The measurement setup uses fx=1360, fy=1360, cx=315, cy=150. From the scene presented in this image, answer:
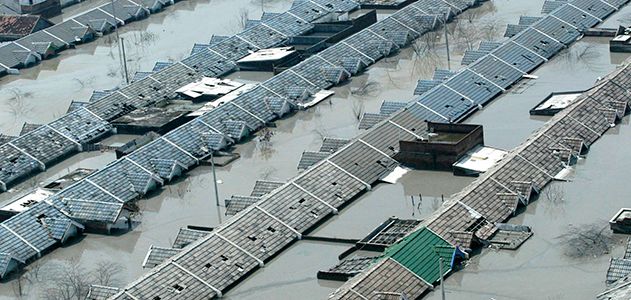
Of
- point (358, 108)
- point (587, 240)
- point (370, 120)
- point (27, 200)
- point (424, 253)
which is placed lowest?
point (358, 108)

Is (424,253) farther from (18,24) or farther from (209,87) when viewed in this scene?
(18,24)

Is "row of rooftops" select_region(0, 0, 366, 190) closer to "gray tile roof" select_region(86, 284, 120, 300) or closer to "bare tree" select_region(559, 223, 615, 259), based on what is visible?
"gray tile roof" select_region(86, 284, 120, 300)

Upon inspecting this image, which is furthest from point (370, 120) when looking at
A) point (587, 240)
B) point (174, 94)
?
point (587, 240)

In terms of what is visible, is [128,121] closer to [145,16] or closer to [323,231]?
[323,231]

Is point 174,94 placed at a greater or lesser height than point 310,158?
lesser

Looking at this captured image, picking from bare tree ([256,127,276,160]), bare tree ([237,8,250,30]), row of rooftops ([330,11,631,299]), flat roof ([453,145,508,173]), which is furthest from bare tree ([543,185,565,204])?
bare tree ([237,8,250,30])

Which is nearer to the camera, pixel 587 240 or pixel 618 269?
pixel 618 269
